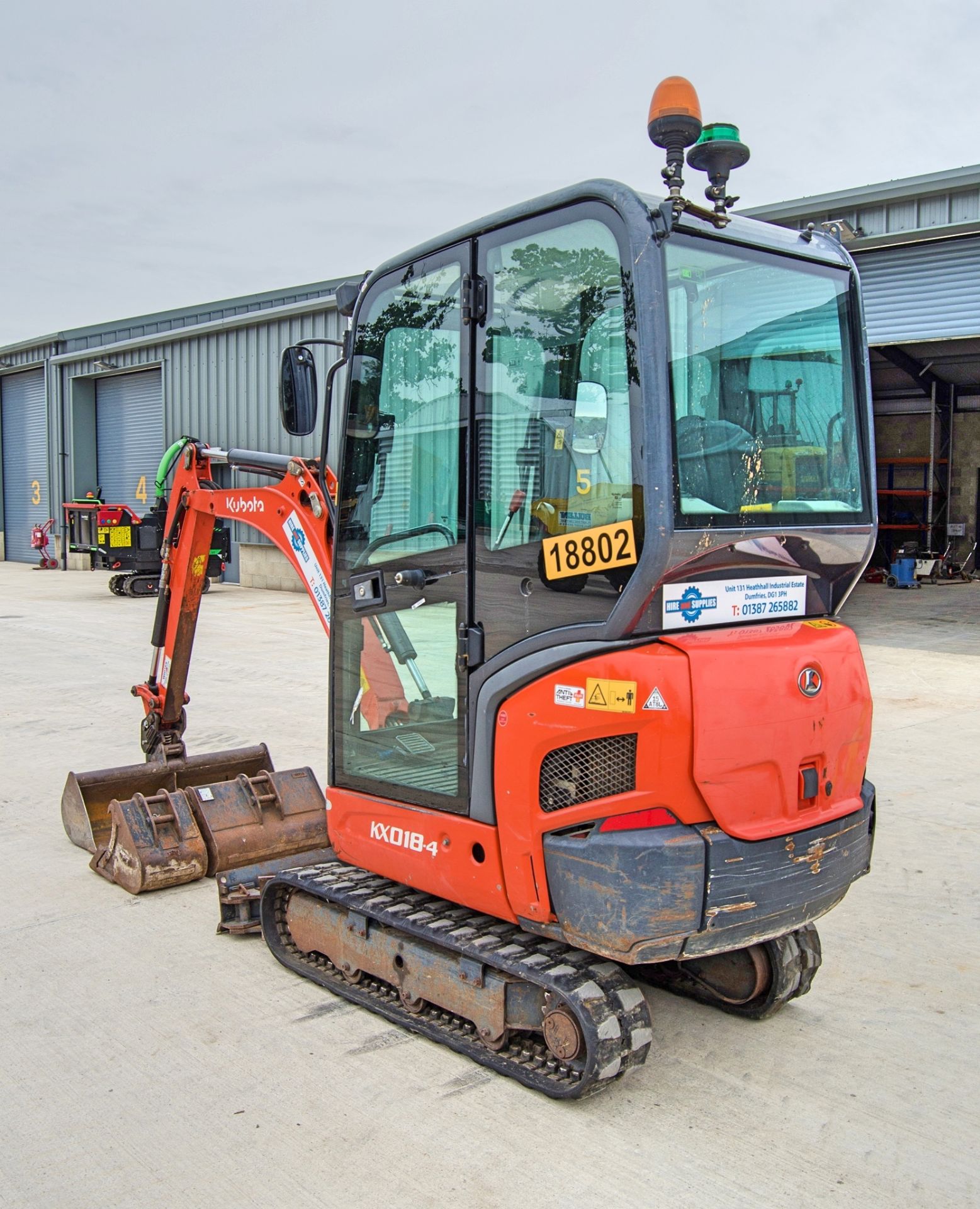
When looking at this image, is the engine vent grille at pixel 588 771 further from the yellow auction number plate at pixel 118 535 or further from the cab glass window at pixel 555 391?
the yellow auction number plate at pixel 118 535

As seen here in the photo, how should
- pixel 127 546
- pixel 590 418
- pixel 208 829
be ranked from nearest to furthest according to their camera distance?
pixel 590 418 < pixel 208 829 < pixel 127 546

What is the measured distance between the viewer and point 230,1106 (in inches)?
131

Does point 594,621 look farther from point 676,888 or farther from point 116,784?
point 116,784

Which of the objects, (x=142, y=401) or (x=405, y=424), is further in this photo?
(x=142, y=401)

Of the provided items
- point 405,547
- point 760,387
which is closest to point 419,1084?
point 405,547

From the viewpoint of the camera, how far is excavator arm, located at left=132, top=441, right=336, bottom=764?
189 inches

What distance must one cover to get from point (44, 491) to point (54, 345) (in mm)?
4168

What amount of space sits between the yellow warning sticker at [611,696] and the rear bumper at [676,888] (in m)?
0.36

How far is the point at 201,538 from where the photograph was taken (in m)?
5.77

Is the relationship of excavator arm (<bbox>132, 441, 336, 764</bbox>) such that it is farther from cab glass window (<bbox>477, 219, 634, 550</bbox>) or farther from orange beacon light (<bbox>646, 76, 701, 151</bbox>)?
orange beacon light (<bbox>646, 76, 701, 151</bbox>)

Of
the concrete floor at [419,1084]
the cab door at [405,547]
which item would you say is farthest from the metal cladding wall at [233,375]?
the cab door at [405,547]

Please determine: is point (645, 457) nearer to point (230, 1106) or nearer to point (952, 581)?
point (230, 1106)

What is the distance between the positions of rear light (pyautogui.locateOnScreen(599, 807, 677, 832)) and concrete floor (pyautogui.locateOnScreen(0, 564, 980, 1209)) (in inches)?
37.3

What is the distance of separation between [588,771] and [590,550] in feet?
2.09
